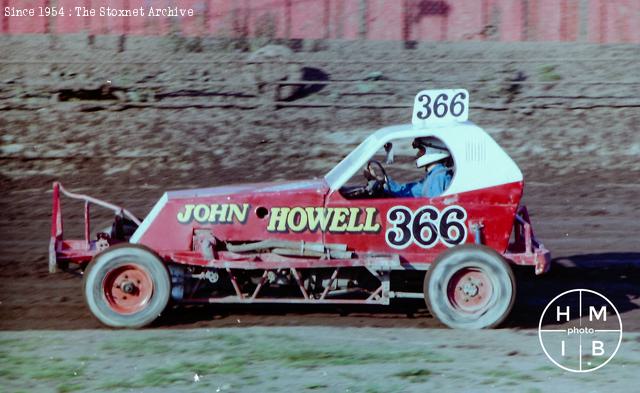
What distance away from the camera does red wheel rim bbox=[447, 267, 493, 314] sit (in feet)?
26.3

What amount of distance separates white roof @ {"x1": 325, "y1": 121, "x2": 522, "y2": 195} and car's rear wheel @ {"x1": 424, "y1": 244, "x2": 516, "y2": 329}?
1.62 ft

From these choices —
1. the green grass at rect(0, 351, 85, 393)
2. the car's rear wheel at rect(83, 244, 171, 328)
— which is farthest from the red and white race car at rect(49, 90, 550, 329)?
the green grass at rect(0, 351, 85, 393)

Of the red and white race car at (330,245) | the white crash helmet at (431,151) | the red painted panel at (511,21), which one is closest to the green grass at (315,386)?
the red and white race car at (330,245)

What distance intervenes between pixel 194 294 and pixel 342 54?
9.11 m

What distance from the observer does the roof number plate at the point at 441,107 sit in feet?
27.6

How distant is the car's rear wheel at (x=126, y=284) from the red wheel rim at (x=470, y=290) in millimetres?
1977

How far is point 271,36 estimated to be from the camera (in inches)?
669

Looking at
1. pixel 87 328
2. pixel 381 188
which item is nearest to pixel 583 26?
pixel 381 188

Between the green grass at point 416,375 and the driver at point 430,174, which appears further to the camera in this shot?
the driver at point 430,174

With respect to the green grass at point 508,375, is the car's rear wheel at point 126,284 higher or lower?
higher

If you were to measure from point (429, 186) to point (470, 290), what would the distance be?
2.71 ft

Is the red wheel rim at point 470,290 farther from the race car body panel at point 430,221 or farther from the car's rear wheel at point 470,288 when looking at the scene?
the race car body panel at point 430,221

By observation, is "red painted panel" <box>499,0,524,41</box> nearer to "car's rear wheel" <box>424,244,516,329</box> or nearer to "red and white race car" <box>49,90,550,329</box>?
"red and white race car" <box>49,90,550,329</box>

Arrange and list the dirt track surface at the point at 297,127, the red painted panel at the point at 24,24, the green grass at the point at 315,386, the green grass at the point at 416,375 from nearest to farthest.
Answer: the green grass at the point at 315,386 < the green grass at the point at 416,375 < the dirt track surface at the point at 297,127 < the red painted panel at the point at 24,24
